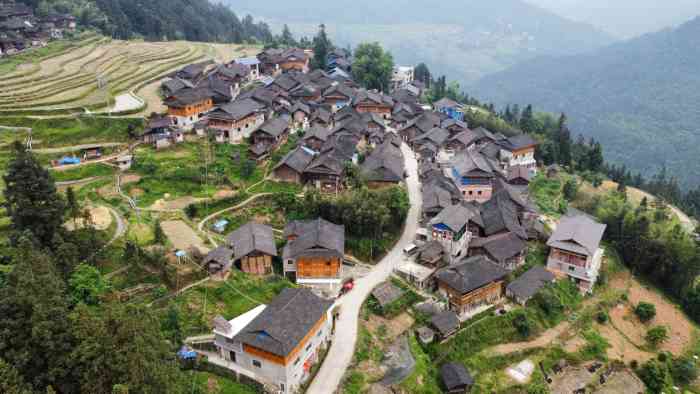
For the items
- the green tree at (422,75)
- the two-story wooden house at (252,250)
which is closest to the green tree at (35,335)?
the two-story wooden house at (252,250)

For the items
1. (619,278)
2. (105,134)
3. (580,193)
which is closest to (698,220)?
(580,193)

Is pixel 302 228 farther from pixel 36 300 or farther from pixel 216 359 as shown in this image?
pixel 36 300

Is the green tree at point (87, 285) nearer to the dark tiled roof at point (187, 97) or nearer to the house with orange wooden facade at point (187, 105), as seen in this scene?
the house with orange wooden facade at point (187, 105)

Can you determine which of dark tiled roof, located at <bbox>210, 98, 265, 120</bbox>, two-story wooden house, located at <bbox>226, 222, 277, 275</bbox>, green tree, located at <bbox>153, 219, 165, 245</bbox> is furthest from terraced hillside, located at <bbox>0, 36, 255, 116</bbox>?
two-story wooden house, located at <bbox>226, 222, 277, 275</bbox>

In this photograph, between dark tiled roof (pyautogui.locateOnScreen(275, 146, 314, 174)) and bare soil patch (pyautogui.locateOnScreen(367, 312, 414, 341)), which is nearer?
bare soil patch (pyautogui.locateOnScreen(367, 312, 414, 341))

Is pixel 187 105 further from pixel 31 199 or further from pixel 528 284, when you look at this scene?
pixel 528 284

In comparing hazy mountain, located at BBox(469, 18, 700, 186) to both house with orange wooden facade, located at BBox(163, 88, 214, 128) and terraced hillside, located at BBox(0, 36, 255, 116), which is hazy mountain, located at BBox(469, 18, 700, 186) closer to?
house with orange wooden facade, located at BBox(163, 88, 214, 128)
